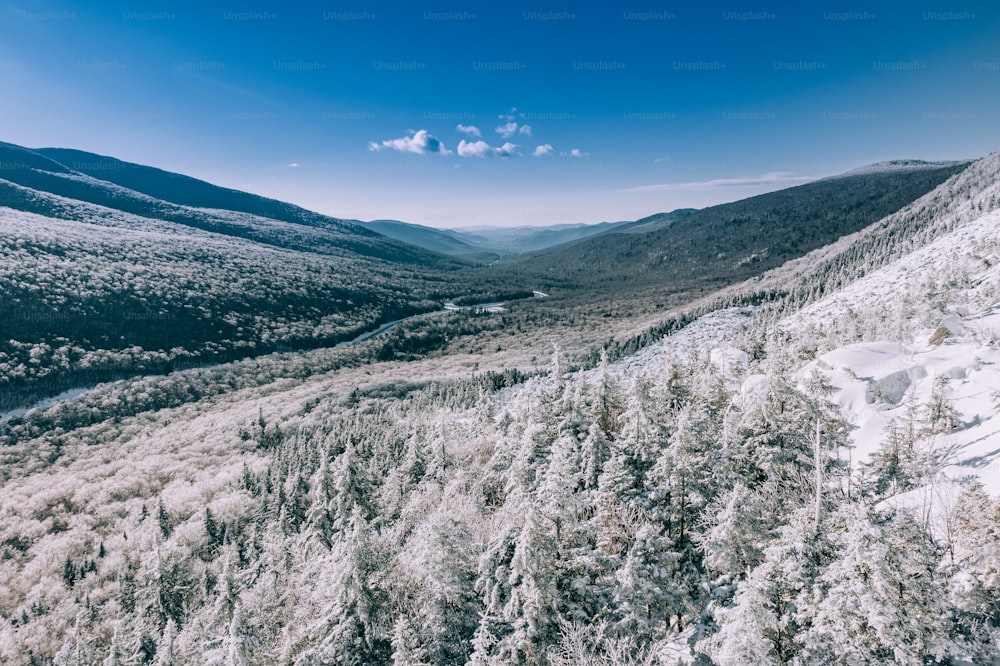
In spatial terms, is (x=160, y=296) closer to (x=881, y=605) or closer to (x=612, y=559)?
(x=612, y=559)

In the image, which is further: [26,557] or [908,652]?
[26,557]

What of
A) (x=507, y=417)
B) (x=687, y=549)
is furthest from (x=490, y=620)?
(x=507, y=417)

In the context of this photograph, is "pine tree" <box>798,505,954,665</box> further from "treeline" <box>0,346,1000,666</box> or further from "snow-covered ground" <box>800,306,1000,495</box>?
"snow-covered ground" <box>800,306,1000,495</box>

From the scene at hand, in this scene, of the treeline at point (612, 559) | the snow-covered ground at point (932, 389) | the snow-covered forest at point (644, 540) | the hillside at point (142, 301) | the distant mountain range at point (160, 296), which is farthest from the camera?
the distant mountain range at point (160, 296)

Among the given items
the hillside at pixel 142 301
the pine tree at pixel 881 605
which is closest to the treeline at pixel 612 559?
the pine tree at pixel 881 605

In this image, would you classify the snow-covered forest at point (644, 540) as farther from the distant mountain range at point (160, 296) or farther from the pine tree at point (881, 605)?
the distant mountain range at point (160, 296)

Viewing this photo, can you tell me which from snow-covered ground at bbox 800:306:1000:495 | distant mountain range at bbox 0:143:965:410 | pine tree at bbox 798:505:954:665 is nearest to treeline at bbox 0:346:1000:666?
pine tree at bbox 798:505:954:665

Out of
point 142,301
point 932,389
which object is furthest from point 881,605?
point 142,301

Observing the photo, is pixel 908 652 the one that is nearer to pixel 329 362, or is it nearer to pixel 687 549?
pixel 687 549
